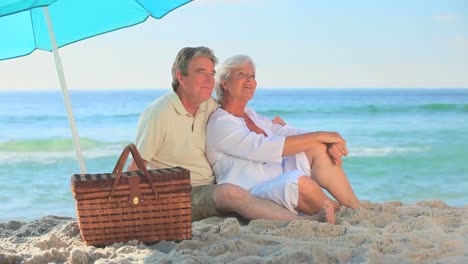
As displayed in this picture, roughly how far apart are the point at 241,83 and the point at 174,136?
1.55 ft

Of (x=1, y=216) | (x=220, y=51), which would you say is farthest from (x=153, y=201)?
(x=220, y=51)

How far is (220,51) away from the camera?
23.2 m

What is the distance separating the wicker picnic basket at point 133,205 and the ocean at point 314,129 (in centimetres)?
298

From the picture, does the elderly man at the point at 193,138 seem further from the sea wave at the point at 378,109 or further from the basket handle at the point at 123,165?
the sea wave at the point at 378,109

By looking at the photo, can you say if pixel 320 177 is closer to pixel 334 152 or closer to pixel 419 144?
pixel 334 152

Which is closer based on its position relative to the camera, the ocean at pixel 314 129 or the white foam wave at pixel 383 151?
the ocean at pixel 314 129

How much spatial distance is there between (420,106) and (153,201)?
17259 mm

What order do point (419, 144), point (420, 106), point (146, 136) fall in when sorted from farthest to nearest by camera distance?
point (420, 106) < point (419, 144) < point (146, 136)

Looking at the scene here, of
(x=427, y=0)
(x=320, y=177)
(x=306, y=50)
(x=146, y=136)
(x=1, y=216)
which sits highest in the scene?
(x=427, y=0)

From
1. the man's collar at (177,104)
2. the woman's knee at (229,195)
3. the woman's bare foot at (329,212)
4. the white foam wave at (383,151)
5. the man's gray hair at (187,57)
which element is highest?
the man's gray hair at (187,57)

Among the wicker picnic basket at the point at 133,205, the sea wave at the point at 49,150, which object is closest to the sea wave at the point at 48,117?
the sea wave at the point at 49,150

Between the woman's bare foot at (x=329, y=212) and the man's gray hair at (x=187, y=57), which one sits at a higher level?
the man's gray hair at (x=187, y=57)

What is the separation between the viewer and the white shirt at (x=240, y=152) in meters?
3.66

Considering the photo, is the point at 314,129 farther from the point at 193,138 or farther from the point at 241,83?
the point at 193,138
